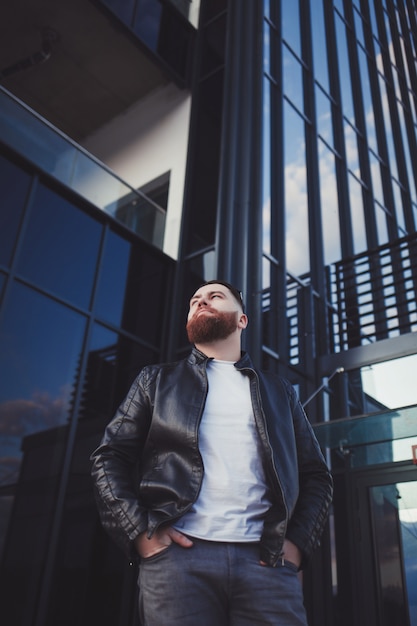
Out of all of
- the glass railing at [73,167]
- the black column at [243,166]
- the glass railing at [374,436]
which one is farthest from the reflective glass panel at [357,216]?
the glass railing at [374,436]

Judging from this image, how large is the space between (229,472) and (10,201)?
538 cm

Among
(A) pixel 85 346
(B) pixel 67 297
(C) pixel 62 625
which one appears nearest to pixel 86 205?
(B) pixel 67 297

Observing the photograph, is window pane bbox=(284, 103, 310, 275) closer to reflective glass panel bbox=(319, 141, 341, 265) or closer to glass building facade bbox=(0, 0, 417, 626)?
glass building facade bbox=(0, 0, 417, 626)

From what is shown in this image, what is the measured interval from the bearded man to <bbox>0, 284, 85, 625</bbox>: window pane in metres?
3.62

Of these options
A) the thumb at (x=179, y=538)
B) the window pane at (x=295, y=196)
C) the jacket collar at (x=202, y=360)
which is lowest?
the thumb at (x=179, y=538)

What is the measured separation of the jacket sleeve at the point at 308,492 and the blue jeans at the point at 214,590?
20cm

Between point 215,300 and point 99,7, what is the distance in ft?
27.8

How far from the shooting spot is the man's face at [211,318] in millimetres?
2602

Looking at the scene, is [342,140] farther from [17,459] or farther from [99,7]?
[17,459]

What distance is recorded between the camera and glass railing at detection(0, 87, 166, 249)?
700cm

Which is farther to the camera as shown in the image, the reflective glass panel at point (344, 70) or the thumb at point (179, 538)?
the reflective glass panel at point (344, 70)

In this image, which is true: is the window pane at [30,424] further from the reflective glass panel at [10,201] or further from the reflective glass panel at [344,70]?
the reflective glass panel at [344,70]

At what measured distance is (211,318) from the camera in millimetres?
2596

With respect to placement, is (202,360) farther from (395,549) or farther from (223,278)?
(223,278)
